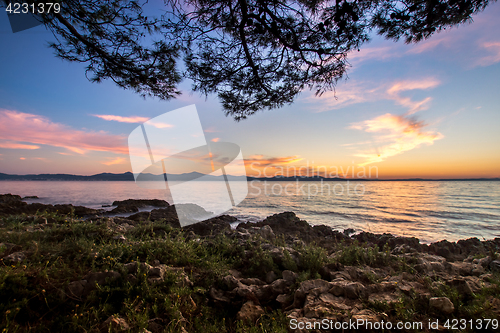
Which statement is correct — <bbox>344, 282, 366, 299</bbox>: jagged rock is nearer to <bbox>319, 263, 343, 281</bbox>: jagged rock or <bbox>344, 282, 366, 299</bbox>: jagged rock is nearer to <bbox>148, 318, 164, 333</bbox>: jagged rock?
<bbox>319, 263, 343, 281</bbox>: jagged rock

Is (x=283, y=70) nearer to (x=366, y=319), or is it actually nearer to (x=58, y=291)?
(x=366, y=319)

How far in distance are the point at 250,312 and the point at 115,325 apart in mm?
1409

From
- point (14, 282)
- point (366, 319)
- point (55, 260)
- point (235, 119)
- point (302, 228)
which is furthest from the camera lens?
point (302, 228)

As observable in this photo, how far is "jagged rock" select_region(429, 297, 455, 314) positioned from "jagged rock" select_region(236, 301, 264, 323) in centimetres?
191

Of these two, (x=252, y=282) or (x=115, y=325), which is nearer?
(x=115, y=325)

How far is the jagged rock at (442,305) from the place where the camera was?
221 centimetres

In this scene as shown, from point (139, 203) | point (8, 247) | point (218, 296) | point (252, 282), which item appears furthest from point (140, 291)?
point (139, 203)

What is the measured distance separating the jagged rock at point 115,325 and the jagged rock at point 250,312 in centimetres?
116

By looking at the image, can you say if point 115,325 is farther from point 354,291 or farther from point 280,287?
point 354,291

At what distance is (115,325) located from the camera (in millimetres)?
1972

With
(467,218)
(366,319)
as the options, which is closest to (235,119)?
(366,319)

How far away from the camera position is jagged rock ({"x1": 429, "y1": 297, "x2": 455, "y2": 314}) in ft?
7.24

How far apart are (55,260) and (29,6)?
14.3 feet

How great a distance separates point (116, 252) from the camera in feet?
10.5
